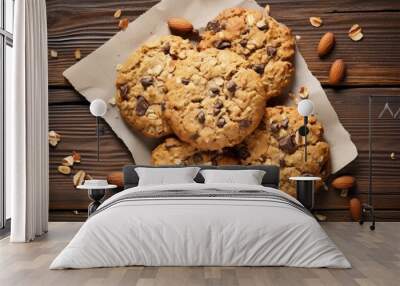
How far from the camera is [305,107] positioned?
548cm

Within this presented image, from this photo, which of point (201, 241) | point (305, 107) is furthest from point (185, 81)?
point (201, 241)

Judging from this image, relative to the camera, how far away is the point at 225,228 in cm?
380

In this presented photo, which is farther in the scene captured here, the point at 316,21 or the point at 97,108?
the point at 316,21

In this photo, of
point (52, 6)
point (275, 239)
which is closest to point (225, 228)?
point (275, 239)

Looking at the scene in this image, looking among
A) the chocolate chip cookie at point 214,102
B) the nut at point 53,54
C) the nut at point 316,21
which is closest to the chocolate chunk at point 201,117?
the chocolate chip cookie at point 214,102

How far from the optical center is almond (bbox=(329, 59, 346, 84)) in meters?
5.88

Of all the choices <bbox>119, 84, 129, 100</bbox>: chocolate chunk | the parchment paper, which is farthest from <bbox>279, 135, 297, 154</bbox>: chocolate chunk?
<bbox>119, 84, 129, 100</bbox>: chocolate chunk

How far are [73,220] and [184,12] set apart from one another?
2.33 meters

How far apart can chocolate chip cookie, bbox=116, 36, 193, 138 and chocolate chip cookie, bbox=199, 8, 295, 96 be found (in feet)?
1.43

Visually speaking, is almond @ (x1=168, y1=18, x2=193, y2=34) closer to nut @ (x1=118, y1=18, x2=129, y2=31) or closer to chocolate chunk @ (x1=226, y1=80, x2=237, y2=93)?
nut @ (x1=118, y1=18, x2=129, y2=31)

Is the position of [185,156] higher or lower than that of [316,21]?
lower

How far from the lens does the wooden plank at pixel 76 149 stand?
6.06 metres

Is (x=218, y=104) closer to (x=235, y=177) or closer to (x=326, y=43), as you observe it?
(x=235, y=177)

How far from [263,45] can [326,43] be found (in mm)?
629
